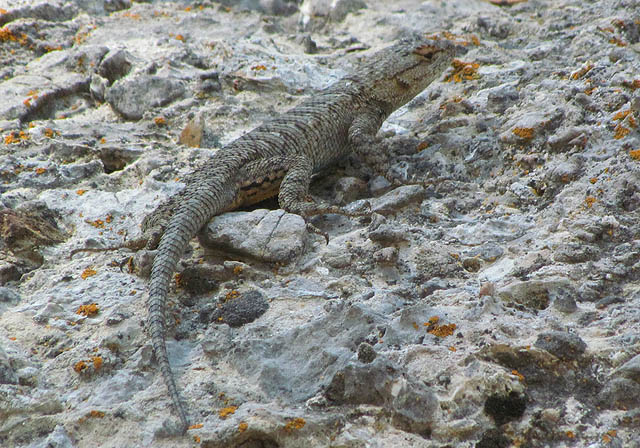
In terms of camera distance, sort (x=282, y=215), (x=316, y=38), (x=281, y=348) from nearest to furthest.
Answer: (x=281, y=348) → (x=282, y=215) → (x=316, y=38)

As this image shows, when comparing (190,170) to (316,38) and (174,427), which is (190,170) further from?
(316,38)

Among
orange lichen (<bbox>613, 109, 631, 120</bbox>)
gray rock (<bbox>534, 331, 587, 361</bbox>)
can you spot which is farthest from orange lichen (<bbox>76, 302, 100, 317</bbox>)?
orange lichen (<bbox>613, 109, 631, 120</bbox>)

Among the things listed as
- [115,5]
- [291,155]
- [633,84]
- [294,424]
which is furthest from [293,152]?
[115,5]

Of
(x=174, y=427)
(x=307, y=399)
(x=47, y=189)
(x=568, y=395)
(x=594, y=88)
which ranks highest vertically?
(x=594, y=88)

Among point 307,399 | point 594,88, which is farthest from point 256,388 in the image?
point 594,88

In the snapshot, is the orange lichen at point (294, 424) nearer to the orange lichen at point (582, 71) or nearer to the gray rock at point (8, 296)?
the gray rock at point (8, 296)

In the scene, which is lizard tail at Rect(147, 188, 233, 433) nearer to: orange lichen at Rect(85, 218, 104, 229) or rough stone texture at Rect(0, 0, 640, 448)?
rough stone texture at Rect(0, 0, 640, 448)

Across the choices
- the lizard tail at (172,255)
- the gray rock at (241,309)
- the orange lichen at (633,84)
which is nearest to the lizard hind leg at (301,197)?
the lizard tail at (172,255)
